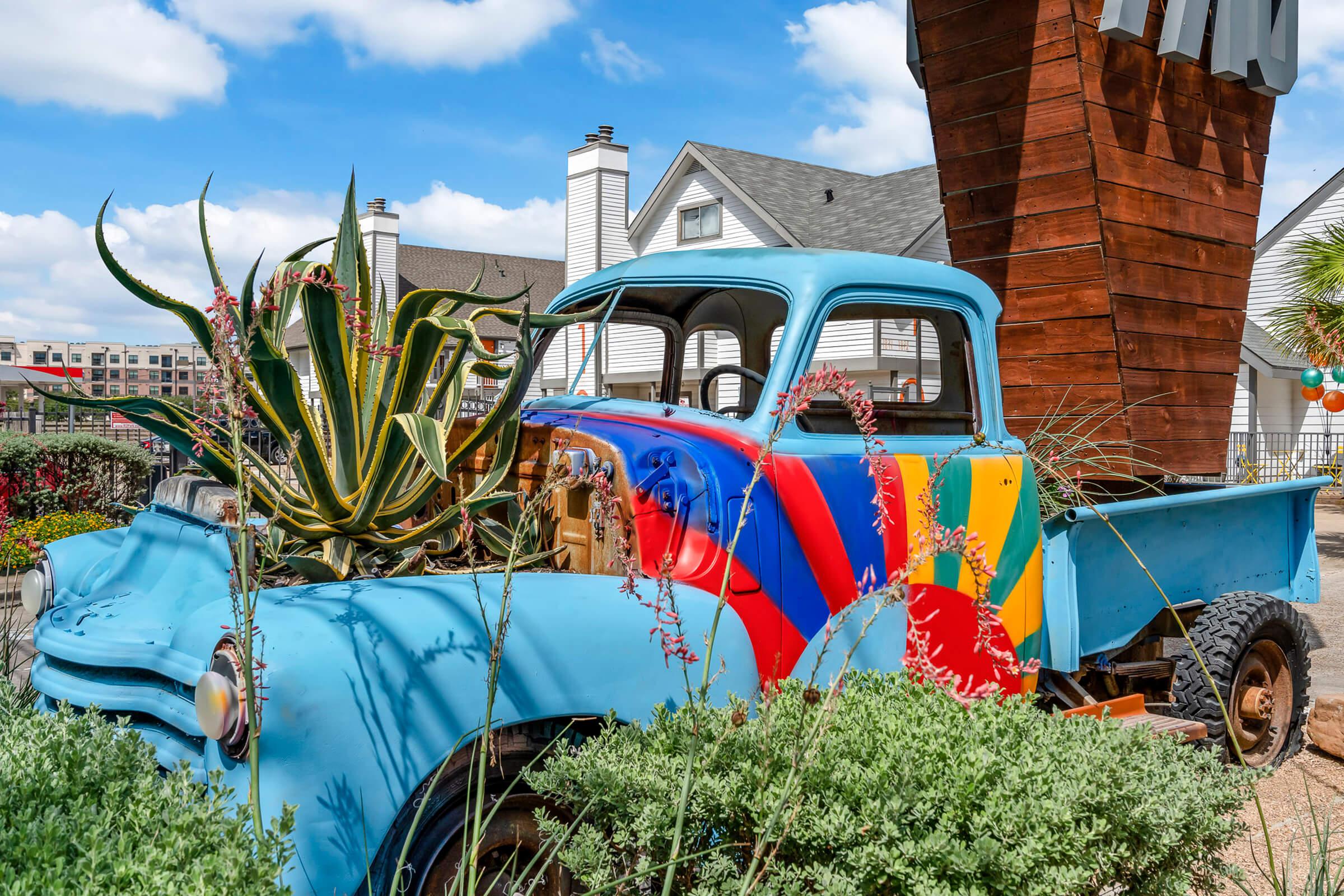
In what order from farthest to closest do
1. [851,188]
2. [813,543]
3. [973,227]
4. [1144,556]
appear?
[851,188]
[973,227]
[1144,556]
[813,543]

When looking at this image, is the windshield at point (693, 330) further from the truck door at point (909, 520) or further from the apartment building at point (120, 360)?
the apartment building at point (120, 360)

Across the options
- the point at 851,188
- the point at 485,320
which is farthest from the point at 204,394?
the point at 485,320

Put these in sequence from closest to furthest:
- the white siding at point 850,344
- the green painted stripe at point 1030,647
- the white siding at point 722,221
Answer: the green painted stripe at point 1030,647 → the white siding at point 850,344 → the white siding at point 722,221

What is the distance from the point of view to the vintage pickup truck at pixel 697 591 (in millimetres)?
2270

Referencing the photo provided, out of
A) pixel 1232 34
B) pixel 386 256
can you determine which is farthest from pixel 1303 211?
pixel 386 256

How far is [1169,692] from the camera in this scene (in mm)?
4488

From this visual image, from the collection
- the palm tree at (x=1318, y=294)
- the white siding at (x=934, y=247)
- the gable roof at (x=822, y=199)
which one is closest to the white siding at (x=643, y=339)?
the palm tree at (x=1318, y=294)

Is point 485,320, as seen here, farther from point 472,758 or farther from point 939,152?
point 472,758

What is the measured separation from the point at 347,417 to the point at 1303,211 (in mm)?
26334

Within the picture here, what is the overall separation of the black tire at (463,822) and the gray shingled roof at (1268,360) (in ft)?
Answer: 76.1

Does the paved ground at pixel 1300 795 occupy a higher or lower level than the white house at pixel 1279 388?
lower

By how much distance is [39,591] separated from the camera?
337cm

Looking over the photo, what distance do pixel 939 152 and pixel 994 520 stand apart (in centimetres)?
345

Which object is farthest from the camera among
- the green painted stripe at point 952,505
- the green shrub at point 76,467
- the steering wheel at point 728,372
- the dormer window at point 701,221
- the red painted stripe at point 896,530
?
the dormer window at point 701,221
